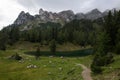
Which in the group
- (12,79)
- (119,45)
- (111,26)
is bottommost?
(12,79)

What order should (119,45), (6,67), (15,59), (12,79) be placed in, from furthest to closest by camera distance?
(15,59) → (6,67) → (119,45) → (12,79)

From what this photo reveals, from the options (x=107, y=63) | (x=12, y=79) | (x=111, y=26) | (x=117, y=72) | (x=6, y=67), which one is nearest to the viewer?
(x=117, y=72)

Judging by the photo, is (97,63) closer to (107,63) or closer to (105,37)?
(107,63)

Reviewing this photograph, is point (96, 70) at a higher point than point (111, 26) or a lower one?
lower

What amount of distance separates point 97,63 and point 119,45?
21478 mm

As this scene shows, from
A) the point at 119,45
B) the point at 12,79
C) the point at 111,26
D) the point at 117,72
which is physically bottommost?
the point at 12,79

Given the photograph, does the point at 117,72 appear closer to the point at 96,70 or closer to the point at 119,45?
the point at 96,70

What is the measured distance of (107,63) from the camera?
69.1 metres

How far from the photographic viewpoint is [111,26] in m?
99.6

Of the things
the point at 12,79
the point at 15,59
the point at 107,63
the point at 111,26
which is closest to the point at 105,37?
the point at 111,26

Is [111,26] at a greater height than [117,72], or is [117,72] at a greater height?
[111,26]

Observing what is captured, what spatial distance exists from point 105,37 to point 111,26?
12285 mm

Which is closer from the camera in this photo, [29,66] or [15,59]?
[29,66]

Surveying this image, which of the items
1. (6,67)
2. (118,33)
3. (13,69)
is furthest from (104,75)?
(6,67)
